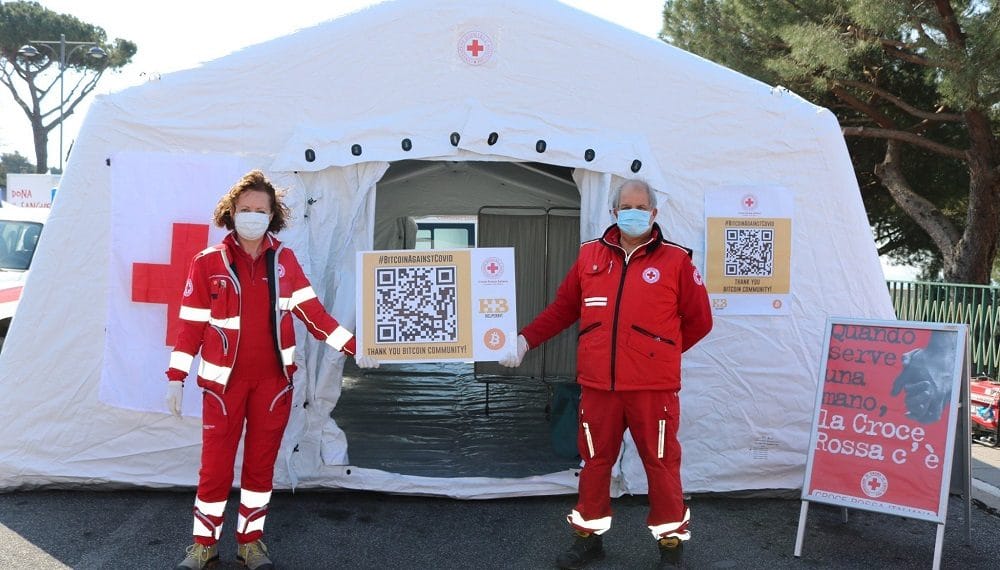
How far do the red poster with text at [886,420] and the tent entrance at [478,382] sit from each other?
63.4 inches

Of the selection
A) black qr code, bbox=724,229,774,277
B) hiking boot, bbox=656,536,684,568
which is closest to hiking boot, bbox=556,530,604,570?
hiking boot, bbox=656,536,684,568

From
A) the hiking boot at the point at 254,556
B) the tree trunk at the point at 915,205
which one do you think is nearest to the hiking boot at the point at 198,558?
the hiking boot at the point at 254,556

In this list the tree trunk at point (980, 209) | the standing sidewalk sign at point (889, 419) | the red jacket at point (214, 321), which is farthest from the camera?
the tree trunk at point (980, 209)

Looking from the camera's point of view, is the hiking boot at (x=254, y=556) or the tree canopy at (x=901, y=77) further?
the tree canopy at (x=901, y=77)

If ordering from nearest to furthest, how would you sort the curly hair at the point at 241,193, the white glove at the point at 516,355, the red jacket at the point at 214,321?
the red jacket at the point at 214,321
the curly hair at the point at 241,193
the white glove at the point at 516,355

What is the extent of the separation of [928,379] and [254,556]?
10.4 feet

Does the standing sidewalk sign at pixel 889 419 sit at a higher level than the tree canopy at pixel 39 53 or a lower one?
lower

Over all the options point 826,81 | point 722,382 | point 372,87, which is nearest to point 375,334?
point 372,87

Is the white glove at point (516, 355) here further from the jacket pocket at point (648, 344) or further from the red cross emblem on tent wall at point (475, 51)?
the red cross emblem on tent wall at point (475, 51)

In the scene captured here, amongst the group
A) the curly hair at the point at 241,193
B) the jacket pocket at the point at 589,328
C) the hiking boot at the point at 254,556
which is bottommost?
the hiking boot at the point at 254,556

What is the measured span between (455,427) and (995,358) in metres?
5.73

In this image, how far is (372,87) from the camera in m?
4.38

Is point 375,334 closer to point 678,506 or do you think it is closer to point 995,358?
point 678,506

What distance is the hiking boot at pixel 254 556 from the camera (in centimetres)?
350
